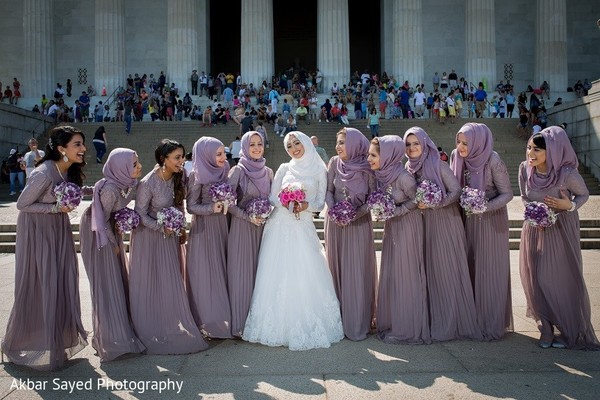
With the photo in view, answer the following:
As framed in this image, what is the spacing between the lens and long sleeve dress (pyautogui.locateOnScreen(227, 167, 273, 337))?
6.16 m

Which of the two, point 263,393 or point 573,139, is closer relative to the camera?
point 263,393

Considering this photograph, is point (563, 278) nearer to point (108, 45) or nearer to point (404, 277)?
point (404, 277)

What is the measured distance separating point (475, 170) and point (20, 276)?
15.4ft

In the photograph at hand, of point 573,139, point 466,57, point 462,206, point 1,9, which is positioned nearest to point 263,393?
point 462,206

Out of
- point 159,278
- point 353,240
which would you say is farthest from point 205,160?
point 353,240

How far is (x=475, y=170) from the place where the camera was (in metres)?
6.21

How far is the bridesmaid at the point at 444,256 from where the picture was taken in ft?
19.9

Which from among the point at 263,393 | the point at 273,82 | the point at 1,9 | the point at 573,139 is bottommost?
the point at 263,393

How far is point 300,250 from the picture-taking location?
20.1 ft

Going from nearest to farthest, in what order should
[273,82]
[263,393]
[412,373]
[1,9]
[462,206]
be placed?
[263,393], [412,373], [462,206], [273,82], [1,9]

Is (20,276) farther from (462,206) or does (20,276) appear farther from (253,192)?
(462,206)

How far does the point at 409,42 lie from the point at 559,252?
92.7 ft

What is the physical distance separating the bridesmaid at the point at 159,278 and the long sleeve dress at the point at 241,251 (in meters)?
0.50

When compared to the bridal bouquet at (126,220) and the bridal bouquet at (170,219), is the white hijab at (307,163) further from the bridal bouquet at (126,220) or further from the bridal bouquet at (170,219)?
the bridal bouquet at (126,220)
